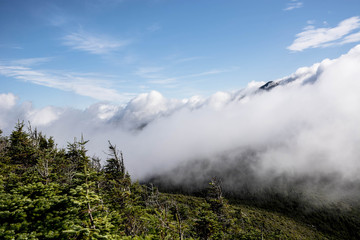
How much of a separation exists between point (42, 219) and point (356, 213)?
841ft

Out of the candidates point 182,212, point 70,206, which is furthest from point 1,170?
point 182,212

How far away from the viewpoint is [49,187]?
37.8 ft

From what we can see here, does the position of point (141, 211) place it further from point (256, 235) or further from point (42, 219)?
point (256, 235)

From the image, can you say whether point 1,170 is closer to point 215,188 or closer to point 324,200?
point 215,188

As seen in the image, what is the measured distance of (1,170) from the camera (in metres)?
23.2

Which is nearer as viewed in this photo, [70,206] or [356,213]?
[70,206]

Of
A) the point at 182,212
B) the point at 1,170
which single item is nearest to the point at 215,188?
the point at 182,212

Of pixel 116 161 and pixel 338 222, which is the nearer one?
pixel 116 161

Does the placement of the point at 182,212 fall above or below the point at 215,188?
below

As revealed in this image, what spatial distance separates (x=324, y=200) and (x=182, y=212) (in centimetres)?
22659

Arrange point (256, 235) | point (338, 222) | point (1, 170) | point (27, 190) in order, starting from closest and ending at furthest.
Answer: point (27, 190)
point (256, 235)
point (1, 170)
point (338, 222)

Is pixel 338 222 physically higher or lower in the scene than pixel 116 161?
lower

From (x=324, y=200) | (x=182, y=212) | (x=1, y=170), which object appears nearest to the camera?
(x=1, y=170)

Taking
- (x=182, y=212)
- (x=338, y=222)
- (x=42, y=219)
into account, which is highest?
(x=42, y=219)
